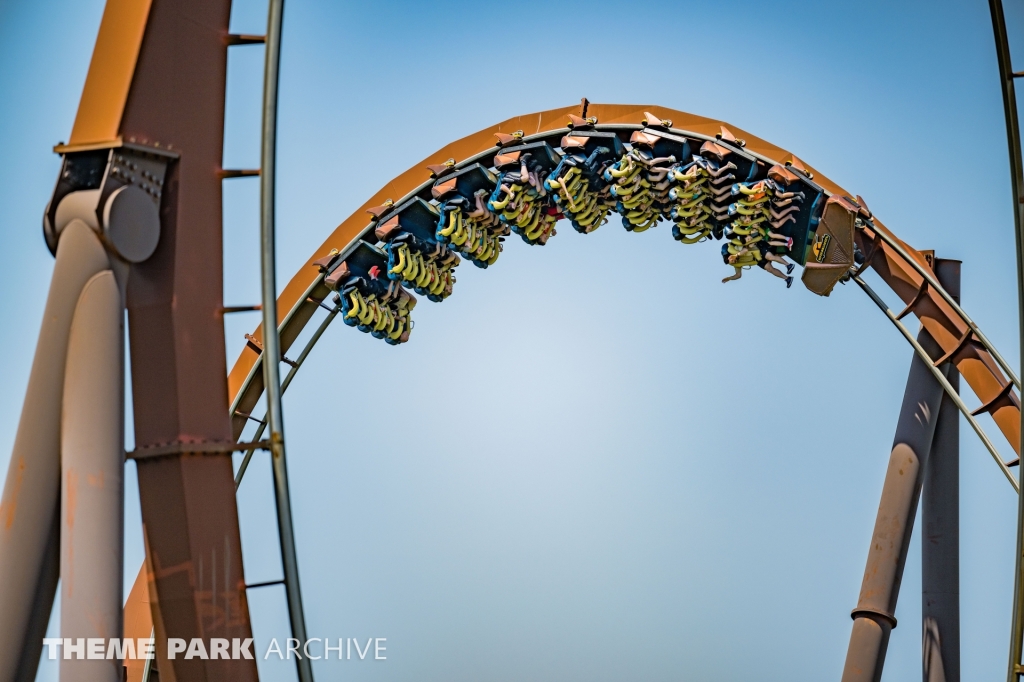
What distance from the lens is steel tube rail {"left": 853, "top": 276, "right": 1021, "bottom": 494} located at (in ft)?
26.2

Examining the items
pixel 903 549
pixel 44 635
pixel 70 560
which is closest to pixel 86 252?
pixel 70 560

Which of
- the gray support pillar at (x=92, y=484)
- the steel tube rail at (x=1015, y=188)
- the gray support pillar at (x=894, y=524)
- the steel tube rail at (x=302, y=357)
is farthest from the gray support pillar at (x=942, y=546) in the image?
the gray support pillar at (x=92, y=484)

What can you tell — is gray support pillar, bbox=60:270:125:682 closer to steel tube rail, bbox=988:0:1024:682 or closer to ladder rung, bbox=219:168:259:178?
ladder rung, bbox=219:168:259:178

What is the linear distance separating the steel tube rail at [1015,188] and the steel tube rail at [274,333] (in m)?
3.42

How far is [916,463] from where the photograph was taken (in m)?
8.84

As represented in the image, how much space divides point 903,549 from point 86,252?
22.0ft

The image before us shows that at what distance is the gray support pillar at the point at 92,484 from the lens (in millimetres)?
4129

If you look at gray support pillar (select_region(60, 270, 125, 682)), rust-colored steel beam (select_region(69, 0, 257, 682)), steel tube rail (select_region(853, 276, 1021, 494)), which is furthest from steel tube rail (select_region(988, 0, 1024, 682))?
gray support pillar (select_region(60, 270, 125, 682))

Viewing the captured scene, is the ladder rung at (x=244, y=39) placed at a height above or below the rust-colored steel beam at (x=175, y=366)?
above

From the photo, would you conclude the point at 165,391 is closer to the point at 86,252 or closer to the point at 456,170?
the point at 86,252

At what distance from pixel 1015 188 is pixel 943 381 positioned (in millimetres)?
3288

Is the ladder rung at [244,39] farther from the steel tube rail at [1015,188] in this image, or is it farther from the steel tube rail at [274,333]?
the steel tube rail at [1015,188]

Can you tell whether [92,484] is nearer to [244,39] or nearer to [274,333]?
[274,333]

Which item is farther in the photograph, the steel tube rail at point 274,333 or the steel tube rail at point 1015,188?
the steel tube rail at point 1015,188
